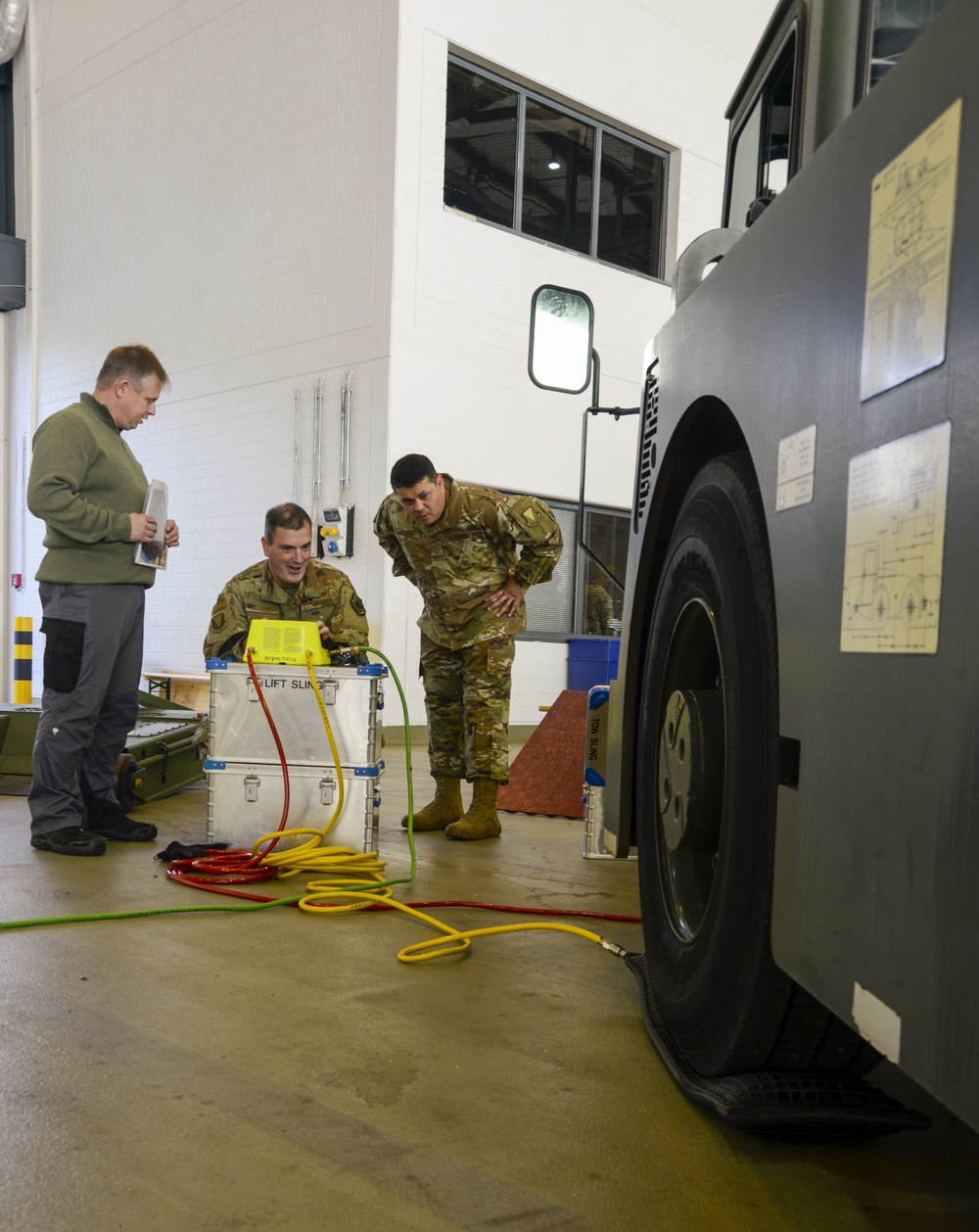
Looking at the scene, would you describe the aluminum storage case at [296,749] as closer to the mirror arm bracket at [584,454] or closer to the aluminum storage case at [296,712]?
the aluminum storage case at [296,712]

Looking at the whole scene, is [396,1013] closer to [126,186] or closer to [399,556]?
[399,556]

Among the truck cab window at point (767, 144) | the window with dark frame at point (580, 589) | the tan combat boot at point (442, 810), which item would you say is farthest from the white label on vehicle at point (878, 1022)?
the window with dark frame at point (580, 589)

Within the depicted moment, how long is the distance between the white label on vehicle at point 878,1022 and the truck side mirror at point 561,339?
29.6 ft

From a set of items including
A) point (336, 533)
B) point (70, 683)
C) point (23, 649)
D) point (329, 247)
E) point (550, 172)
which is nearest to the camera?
point (70, 683)

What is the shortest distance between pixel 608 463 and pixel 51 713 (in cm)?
715

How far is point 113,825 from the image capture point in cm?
446

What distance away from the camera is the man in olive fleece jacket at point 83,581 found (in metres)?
4.05

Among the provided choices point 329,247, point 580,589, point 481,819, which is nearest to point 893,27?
point 481,819

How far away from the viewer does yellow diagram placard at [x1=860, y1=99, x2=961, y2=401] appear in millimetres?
1026

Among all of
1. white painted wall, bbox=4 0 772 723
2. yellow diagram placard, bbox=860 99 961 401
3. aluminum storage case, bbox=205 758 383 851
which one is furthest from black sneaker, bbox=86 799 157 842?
white painted wall, bbox=4 0 772 723

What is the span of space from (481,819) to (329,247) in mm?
6022

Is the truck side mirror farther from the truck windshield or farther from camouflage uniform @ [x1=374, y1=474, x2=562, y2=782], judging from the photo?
the truck windshield

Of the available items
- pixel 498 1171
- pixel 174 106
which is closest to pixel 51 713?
pixel 498 1171

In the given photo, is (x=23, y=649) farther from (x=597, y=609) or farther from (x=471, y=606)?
(x=471, y=606)
